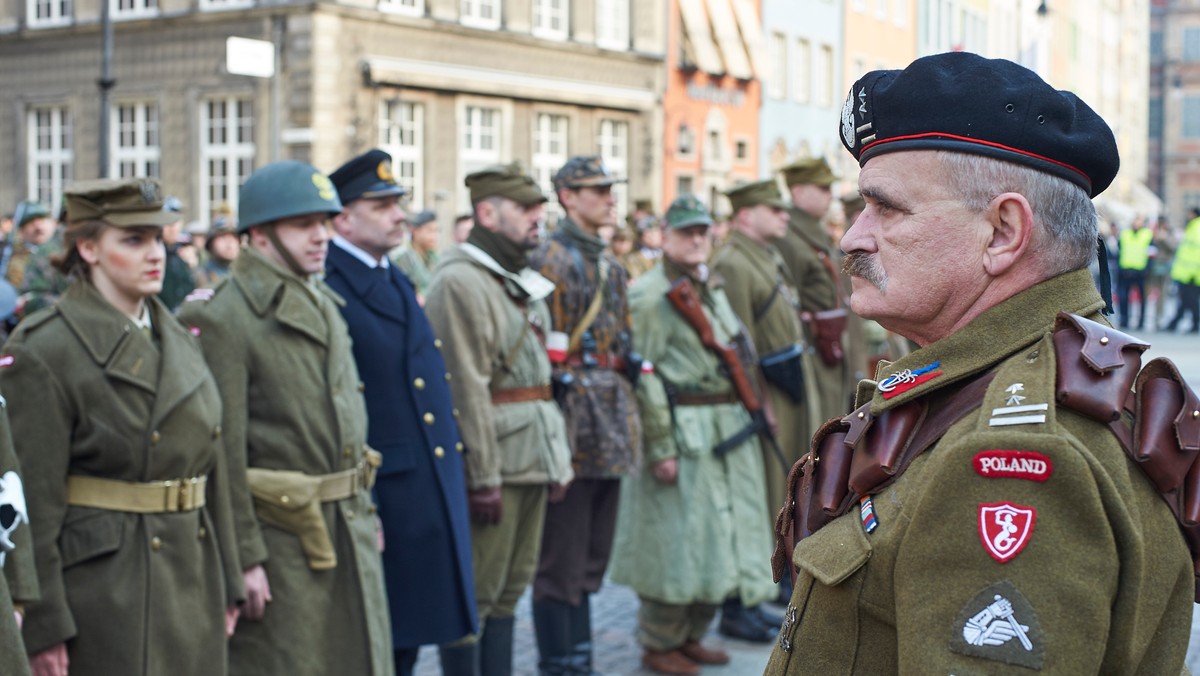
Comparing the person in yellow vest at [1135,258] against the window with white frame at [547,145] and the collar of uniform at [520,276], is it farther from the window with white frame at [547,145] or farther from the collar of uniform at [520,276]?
the collar of uniform at [520,276]

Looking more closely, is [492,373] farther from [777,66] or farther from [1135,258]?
[777,66]

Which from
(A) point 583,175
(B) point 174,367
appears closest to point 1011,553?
(B) point 174,367

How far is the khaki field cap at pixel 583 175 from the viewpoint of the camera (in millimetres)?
7043

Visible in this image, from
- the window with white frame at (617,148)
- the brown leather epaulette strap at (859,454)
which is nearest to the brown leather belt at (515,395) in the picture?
the brown leather epaulette strap at (859,454)

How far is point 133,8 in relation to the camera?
28328mm

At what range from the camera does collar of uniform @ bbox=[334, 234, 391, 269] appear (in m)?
5.88

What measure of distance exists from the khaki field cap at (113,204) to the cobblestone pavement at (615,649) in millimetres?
3054

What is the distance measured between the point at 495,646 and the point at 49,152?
26055mm

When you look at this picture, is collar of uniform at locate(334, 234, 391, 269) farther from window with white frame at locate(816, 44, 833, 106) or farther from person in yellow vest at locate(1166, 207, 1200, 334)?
window with white frame at locate(816, 44, 833, 106)

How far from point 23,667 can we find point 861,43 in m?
44.1

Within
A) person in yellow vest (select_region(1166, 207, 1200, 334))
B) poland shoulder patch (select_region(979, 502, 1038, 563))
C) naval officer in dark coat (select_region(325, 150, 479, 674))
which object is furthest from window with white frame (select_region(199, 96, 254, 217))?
poland shoulder patch (select_region(979, 502, 1038, 563))

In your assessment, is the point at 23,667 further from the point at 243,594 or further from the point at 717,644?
the point at 717,644

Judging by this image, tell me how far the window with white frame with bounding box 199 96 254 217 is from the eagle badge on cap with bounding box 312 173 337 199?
22.4m

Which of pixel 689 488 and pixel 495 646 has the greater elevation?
pixel 689 488
